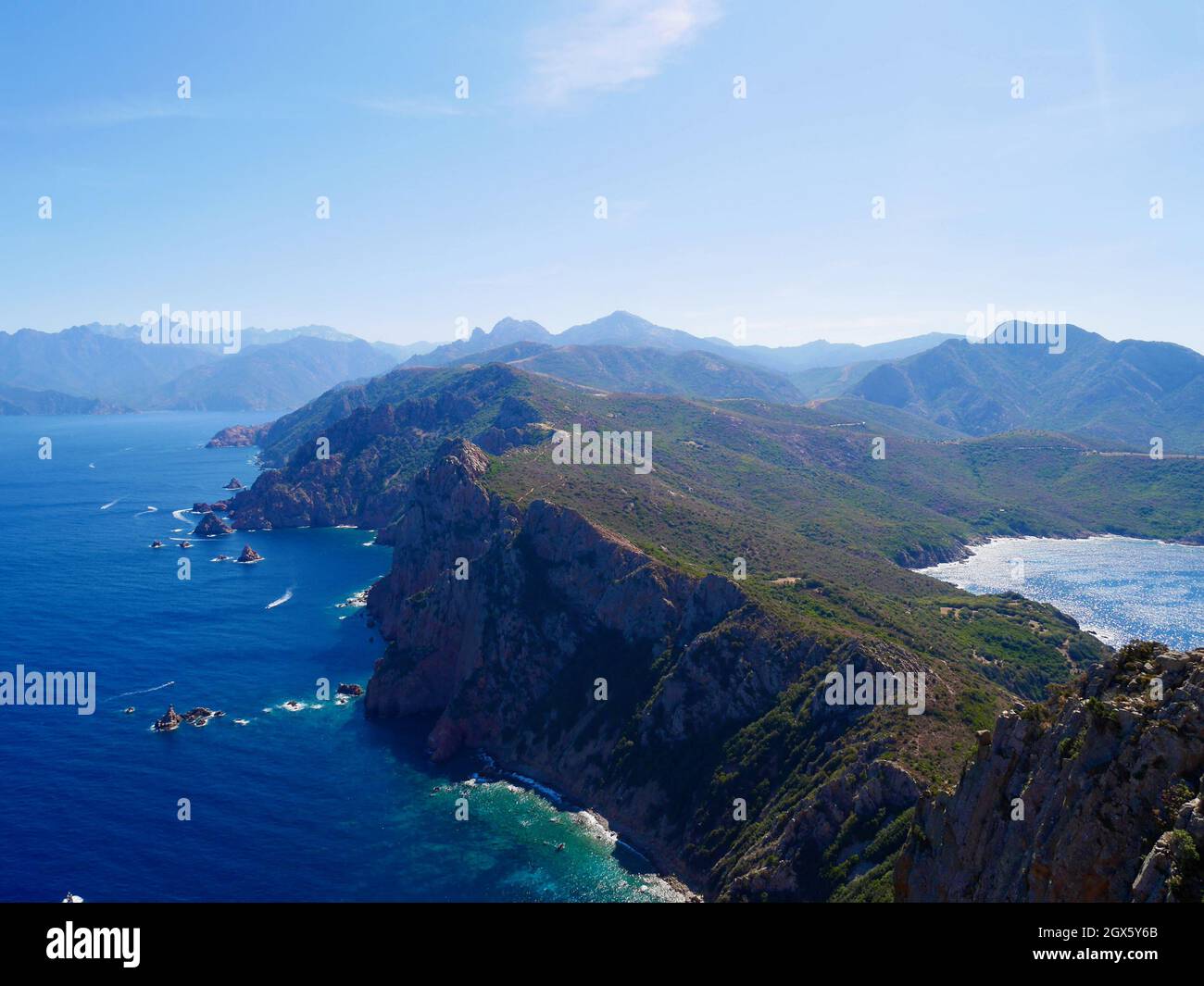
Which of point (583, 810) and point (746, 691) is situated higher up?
point (746, 691)

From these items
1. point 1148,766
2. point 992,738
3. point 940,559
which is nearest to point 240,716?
point 992,738

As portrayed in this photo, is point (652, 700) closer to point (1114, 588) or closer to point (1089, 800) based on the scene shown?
point (1089, 800)

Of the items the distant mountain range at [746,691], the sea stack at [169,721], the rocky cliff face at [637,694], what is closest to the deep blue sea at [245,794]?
the sea stack at [169,721]

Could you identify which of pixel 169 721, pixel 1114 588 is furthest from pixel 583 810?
pixel 1114 588

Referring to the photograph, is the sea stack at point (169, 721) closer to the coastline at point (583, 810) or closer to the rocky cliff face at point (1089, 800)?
the coastline at point (583, 810)
